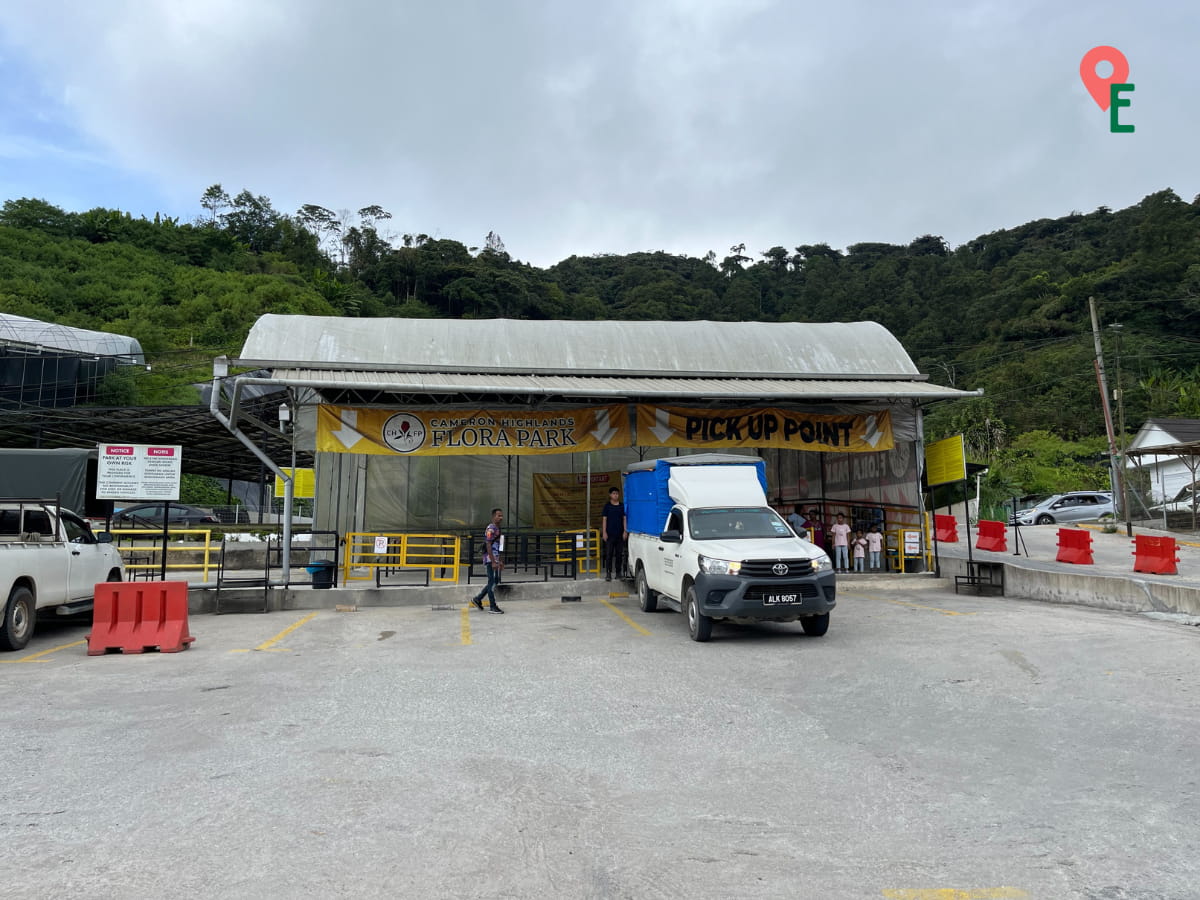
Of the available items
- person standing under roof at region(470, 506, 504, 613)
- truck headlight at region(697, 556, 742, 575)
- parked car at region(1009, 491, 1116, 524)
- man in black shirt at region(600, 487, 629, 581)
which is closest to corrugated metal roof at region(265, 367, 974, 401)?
man in black shirt at region(600, 487, 629, 581)

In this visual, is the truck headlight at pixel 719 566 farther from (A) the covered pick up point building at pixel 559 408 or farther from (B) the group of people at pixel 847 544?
(B) the group of people at pixel 847 544

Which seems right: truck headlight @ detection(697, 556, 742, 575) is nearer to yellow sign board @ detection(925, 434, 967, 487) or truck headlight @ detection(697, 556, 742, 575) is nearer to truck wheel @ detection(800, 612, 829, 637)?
truck wheel @ detection(800, 612, 829, 637)

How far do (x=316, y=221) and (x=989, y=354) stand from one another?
101 meters

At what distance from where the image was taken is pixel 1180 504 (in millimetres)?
36500

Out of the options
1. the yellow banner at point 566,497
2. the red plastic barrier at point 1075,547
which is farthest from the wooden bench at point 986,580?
the yellow banner at point 566,497

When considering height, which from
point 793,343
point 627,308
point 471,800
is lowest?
point 471,800

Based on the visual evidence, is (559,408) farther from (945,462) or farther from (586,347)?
(945,462)

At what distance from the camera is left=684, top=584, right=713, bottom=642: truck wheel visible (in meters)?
10.6

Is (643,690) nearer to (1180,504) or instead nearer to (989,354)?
(1180,504)

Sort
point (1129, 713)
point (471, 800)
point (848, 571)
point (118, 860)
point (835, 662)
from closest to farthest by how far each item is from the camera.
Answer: point (118, 860) → point (471, 800) → point (1129, 713) → point (835, 662) → point (848, 571)

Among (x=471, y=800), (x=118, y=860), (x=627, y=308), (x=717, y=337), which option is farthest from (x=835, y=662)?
(x=627, y=308)

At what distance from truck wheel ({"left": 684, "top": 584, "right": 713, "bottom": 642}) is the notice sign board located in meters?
9.24

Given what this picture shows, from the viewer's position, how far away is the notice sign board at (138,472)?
1400cm

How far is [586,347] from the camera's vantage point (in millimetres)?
22047
